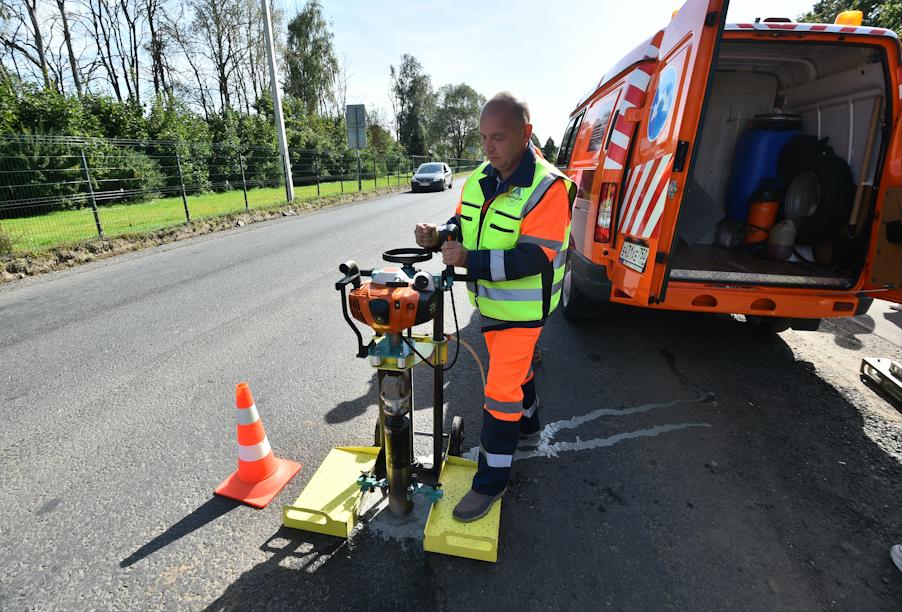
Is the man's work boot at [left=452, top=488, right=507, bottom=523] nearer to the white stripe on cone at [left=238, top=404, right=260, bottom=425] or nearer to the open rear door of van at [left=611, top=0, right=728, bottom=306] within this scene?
the white stripe on cone at [left=238, top=404, right=260, bottom=425]

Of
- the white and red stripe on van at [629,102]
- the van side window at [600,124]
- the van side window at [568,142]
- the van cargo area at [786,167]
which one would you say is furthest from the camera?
the van side window at [568,142]

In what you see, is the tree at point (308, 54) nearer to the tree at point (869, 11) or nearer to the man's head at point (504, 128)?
the tree at point (869, 11)

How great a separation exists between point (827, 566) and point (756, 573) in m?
0.33

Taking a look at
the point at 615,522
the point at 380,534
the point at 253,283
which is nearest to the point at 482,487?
the point at 380,534

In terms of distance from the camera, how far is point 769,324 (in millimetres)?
4379

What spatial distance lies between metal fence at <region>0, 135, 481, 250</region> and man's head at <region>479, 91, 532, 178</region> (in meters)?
9.06

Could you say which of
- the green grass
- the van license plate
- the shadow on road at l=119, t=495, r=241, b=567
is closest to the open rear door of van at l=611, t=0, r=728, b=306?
the van license plate

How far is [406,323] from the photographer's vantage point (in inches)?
69.7

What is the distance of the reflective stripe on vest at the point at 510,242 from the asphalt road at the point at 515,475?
1.06m

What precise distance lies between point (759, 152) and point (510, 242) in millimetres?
4296

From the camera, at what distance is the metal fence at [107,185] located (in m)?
8.26

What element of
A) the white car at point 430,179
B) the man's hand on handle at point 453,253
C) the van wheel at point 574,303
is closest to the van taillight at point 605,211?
the van wheel at point 574,303

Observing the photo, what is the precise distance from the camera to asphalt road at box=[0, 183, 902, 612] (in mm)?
1874

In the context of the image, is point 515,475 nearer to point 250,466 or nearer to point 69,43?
point 250,466
